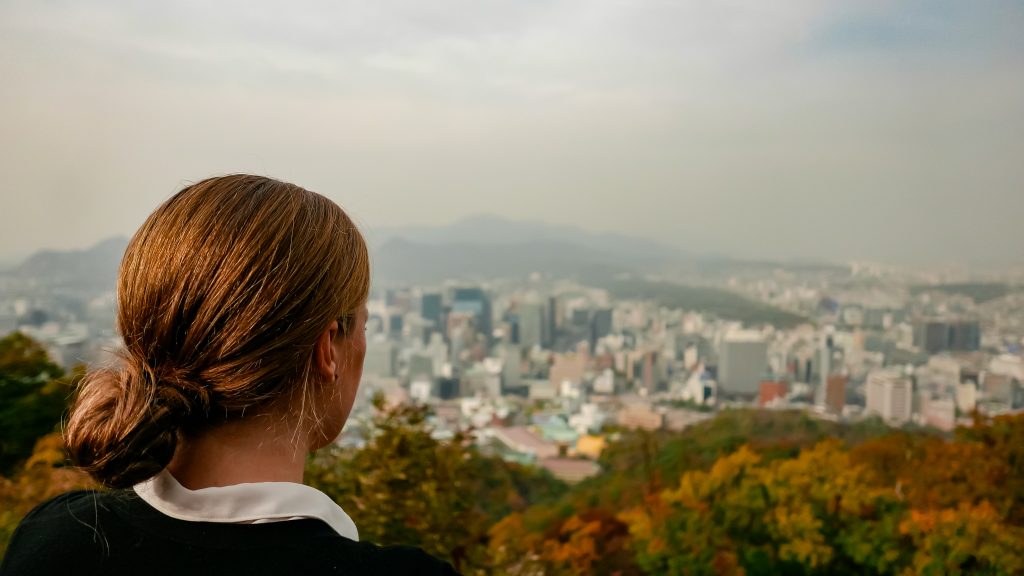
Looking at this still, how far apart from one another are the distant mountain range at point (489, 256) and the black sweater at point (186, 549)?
4839 millimetres

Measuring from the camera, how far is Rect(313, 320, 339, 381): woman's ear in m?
0.64

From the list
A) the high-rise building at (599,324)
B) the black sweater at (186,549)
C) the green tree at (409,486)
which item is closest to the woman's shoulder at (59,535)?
the black sweater at (186,549)

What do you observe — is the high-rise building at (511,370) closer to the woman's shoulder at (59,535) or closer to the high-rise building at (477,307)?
the high-rise building at (477,307)

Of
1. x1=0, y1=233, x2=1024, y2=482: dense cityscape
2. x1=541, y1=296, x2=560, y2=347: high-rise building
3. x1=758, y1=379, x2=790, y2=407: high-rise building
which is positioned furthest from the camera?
x1=541, y1=296, x2=560, y2=347: high-rise building

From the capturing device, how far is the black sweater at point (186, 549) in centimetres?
55

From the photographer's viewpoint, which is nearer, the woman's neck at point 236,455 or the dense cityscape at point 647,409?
the woman's neck at point 236,455

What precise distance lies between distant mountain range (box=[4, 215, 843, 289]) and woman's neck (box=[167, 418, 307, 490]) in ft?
15.8

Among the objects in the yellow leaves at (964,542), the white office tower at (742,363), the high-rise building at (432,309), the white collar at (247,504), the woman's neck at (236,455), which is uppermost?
the woman's neck at (236,455)

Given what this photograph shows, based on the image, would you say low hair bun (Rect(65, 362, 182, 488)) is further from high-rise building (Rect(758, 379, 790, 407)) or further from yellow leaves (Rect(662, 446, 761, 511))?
high-rise building (Rect(758, 379, 790, 407))

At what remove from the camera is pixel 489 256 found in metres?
6.13

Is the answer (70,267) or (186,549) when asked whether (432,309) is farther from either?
(186,549)

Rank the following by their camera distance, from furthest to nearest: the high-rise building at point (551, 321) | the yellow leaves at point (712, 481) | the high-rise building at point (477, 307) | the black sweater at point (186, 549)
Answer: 1. the high-rise building at point (477, 307)
2. the high-rise building at point (551, 321)
3. the yellow leaves at point (712, 481)
4. the black sweater at point (186, 549)

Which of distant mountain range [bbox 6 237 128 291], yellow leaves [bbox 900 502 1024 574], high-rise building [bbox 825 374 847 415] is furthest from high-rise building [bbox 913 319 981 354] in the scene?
distant mountain range [bbox 6 237 128 291]

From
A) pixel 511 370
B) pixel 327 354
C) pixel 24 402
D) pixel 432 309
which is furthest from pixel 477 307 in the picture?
pixel 327 354
